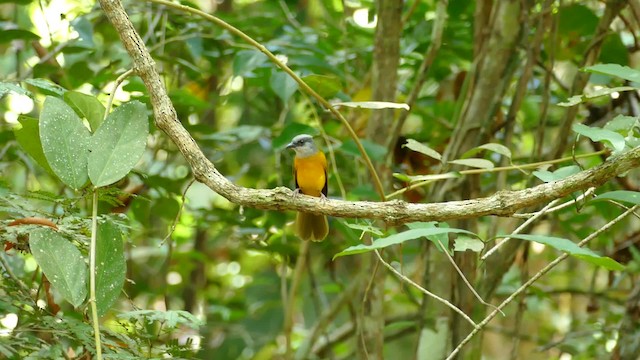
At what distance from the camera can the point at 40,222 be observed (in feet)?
5.34

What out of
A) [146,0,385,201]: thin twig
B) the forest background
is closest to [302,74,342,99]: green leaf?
the forest background

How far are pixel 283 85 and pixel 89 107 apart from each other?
3.45 feet

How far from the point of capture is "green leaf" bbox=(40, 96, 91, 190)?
160cm

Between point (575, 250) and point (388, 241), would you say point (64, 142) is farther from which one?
point (575, 250)

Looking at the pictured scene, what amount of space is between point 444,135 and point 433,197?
538 mm

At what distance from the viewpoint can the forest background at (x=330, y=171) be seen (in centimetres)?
162

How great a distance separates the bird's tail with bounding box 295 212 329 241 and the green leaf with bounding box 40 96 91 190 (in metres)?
1.60

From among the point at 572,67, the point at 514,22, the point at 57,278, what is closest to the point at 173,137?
the point at 57,278

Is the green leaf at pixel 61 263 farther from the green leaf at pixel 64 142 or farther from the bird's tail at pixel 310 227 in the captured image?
the bird's tail at pixel 310 227

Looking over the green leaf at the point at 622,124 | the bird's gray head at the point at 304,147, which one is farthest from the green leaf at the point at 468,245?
the bird's gray head at the point at 304,147

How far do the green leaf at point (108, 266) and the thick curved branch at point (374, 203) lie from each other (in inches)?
8.4

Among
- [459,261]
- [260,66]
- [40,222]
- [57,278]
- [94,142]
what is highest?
[260,66]

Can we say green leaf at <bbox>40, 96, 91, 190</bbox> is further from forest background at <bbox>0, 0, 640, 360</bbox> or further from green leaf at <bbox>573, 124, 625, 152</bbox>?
green leaf at <bbox>573, 124, 625, 152</bbox>

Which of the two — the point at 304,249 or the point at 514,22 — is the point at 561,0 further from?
the point at 304,249
